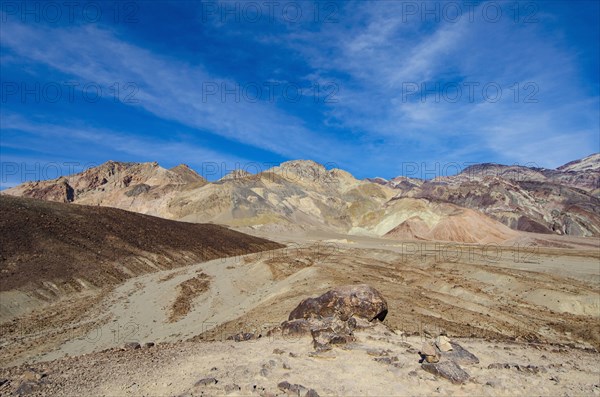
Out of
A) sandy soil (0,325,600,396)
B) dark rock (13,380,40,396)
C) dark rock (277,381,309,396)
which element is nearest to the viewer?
dark rock (277,381,309,396)

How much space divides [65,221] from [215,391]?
35.6 m

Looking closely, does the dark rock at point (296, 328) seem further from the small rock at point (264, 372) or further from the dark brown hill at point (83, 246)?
the dark brown hill at point (83, 246)

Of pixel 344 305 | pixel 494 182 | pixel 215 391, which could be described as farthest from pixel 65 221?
pixel 494 182

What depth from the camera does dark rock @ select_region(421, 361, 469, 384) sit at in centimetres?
862

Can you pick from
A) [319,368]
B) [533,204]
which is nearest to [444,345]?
[319,368]

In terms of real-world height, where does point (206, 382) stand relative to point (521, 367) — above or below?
above

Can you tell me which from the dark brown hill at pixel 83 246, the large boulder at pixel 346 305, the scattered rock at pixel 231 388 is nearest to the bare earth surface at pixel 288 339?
the scattered rock at pixel 231 388

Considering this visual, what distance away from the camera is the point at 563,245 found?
65.9 m

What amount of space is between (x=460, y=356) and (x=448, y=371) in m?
1.55

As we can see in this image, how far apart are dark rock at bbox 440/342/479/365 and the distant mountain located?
252 feet

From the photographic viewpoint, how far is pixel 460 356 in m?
10.1

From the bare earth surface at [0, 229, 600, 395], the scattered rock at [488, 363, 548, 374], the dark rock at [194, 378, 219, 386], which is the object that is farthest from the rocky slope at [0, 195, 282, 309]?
the scattered rock at [488, 363, 548, 374]

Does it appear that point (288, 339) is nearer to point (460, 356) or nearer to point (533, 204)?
point (460, 356)

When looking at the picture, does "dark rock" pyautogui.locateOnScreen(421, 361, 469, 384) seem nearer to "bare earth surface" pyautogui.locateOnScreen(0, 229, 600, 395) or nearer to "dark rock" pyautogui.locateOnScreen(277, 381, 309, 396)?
"bare earth surface" pyautogui.locateOnScreen(0, 229, 600, 395)
